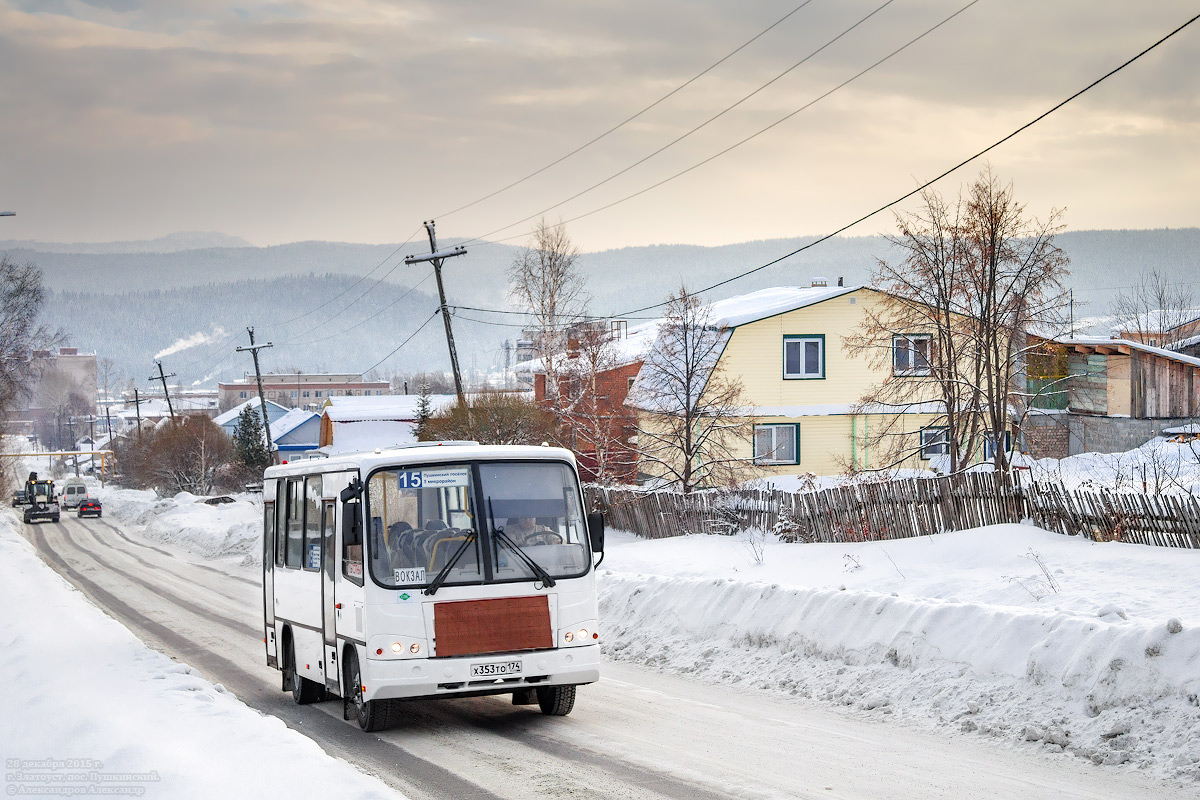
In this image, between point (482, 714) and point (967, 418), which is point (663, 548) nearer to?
point (967, 418)

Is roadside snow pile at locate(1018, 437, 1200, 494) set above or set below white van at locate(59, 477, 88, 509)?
above

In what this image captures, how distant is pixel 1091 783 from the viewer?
7879 mm

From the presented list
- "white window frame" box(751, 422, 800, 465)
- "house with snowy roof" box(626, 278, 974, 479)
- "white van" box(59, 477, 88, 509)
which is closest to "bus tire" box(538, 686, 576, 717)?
"house with snowy roof" box(626, 278, 974, 479)

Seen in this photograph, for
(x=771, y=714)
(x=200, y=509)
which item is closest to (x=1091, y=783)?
(x=771, y=714)

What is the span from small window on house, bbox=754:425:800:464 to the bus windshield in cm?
3059

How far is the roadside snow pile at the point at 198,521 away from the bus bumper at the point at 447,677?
29.1m

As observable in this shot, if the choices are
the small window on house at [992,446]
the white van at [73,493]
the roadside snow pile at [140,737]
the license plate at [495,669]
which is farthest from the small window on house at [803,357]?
the white van at [73,493]

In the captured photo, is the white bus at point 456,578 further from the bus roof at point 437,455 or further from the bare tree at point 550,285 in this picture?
the bare tree at point 550,285

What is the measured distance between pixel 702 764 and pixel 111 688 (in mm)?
5882

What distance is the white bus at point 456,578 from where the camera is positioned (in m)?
10.1

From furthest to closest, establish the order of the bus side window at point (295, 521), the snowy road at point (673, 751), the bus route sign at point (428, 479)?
the bus side window at point (295, 521)
the bus route sign at point (428, 479)
the snowy road at point (673, 751)

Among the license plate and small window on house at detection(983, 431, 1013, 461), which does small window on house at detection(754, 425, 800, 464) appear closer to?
small window on house at detection(983, 431, 1013, 461)

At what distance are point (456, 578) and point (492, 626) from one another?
0.54m

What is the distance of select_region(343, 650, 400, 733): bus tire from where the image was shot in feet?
34.3
